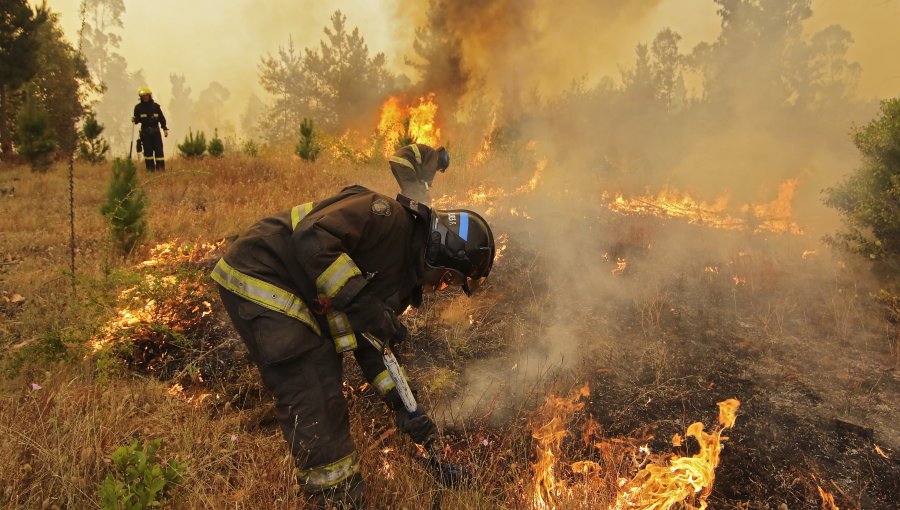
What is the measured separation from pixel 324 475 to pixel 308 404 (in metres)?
0.36

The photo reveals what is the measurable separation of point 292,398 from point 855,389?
15.7 feet

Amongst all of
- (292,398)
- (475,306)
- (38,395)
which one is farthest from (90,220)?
(292,398)

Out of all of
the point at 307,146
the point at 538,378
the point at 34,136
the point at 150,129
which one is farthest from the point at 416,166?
the point at 34,136

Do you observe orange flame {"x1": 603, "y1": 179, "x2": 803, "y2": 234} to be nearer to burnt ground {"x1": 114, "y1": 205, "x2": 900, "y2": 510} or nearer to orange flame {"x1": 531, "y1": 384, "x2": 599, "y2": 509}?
burnt ground {"x1": 114, "y1": 205, "x2": 900, "y2": 510}

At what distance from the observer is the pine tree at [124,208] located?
575 centimetres

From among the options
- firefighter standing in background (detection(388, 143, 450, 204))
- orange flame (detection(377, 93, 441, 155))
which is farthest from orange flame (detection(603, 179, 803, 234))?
orange flame (detection(377, 93, 441, 155))

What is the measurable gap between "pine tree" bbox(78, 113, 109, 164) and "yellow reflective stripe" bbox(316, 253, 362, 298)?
15.0m

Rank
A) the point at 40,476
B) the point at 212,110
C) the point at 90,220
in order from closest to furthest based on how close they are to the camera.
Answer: the point at 40,476 < the point at 90,220 < the point at 212,110

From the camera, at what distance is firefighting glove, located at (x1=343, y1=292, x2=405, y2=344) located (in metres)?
2.39

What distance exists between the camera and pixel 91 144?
13398 mm

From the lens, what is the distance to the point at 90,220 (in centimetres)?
770

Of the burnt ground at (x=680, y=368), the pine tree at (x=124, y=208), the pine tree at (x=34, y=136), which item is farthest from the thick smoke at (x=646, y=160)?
the pine tree at (x=34, y=136)

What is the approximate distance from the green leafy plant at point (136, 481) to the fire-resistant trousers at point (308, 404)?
0.56 meters

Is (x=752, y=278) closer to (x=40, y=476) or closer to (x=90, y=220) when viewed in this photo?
(x=40, y=476)
